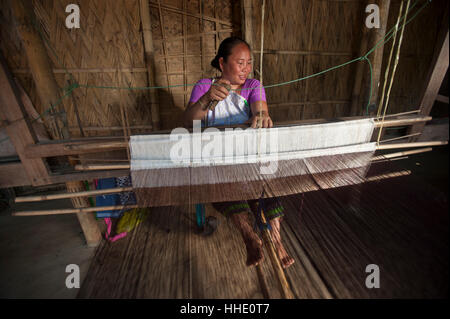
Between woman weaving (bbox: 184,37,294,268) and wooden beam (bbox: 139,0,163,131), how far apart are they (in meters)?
1.29

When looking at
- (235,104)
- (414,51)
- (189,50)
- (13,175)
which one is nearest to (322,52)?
(414,51)

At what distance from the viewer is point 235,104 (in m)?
1.84

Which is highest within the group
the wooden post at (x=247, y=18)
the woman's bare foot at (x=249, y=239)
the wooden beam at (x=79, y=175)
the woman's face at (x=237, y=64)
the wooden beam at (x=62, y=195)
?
the wooden post at (x=247, y=18)

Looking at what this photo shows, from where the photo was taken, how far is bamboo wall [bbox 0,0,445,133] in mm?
2498

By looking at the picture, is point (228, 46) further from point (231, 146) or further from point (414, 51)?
point (414, 51)

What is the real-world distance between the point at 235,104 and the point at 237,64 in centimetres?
34

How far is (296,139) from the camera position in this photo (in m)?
1.31

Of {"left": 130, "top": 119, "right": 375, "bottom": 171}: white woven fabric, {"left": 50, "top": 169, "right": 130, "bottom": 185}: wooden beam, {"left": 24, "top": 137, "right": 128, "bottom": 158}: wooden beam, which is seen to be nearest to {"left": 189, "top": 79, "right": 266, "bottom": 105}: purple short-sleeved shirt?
{"left": 130, "top": 119, "right": 375, "bottom": 171}: white woven fabric

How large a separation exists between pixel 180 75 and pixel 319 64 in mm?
2300

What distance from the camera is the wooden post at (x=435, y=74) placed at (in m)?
1.35

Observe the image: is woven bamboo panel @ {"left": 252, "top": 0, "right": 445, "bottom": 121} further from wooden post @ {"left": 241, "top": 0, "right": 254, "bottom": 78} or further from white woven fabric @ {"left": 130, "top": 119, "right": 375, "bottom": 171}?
white woven fabric @ {"left": 130, "top": 119, "right": 375, "bottom": 171}

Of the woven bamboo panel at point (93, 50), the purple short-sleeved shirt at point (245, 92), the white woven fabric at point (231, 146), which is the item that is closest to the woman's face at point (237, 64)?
the purple short-sleeved shirt at point (245, 92)

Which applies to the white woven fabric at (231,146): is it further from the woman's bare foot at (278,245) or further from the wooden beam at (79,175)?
the wooden beam at (79,175)

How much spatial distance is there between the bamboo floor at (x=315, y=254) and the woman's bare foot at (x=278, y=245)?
2 centimetres
